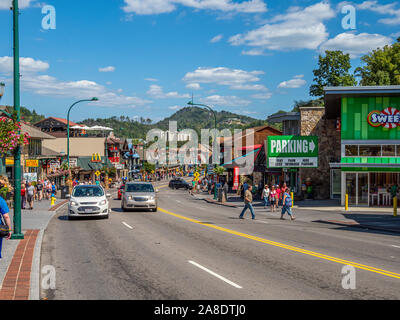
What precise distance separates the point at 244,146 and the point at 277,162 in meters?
26.0

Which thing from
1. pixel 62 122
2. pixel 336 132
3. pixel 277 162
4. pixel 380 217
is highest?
pixel 62 122

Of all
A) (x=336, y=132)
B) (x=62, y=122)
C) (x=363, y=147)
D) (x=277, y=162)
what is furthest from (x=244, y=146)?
(x=62, y=122)

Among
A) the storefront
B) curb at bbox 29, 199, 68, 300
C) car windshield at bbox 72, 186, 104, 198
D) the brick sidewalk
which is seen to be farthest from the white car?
the storefront

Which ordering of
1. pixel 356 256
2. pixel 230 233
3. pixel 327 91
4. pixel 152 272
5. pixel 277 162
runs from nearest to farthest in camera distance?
pixel 152 272
pixel 356 256
pixel 230 233
pixel 327 91
pixel 277 162

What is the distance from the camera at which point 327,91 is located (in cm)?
3100

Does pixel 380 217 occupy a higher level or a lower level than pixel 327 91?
lower

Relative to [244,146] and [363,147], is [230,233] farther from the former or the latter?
[244,146]

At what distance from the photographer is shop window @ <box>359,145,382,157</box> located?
31.5m

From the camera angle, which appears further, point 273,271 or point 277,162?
point 277,162

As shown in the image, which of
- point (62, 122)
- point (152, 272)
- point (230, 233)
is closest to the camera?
point (152, 272)

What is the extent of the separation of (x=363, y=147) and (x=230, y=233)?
18358 mm

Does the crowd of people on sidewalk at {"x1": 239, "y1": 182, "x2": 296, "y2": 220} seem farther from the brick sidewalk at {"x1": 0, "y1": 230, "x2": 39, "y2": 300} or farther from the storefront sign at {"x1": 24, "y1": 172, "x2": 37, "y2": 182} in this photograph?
the storefront sign at {"x1": 24, "y1": 172, "x2": 37, "y2": 182}

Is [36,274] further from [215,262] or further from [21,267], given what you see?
[215,262]

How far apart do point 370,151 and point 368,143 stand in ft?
1.93
